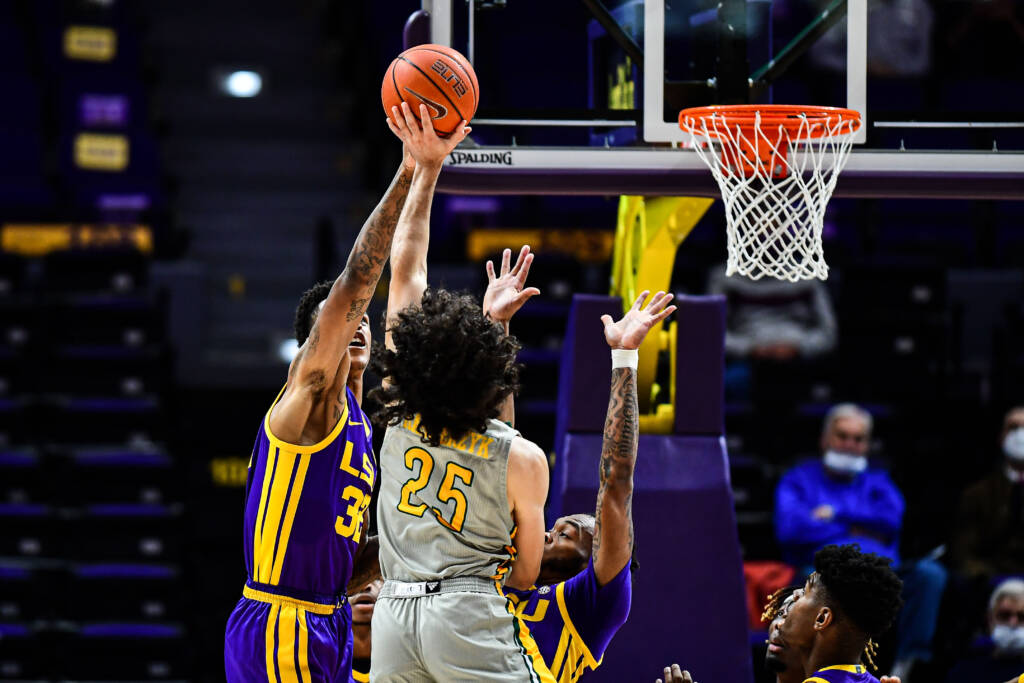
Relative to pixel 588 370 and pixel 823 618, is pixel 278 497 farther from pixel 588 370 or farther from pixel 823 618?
pixel 588 370

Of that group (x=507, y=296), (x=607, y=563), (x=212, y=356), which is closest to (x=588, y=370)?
(x=507, y=296)

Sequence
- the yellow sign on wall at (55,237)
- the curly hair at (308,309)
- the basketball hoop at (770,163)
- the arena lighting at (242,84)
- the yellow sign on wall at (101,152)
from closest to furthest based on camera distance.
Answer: the curly hair at (308,309) → the basketball hoop at (770,163) → the yellow sign on wall at (55,237) → the yellow sign on wall at (101,152) → the arena lighting at (242,84)

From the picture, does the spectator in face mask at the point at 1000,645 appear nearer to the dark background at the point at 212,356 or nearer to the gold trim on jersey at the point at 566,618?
the dark background at the point at 212,356

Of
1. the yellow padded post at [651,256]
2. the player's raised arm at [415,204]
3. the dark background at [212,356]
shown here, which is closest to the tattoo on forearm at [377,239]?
the player's raised arm at [415,204]

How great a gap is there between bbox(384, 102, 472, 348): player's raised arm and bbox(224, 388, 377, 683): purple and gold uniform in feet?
1.31

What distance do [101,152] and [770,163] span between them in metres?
7.27

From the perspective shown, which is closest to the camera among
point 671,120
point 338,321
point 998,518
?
point 338,321

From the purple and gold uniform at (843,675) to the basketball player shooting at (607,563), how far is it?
0.68m

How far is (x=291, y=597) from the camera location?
12.3 feet

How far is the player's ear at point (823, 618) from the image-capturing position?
4.21 m

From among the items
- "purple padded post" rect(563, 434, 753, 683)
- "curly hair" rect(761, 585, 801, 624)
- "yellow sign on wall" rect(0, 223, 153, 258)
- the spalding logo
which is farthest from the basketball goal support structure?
"yellow sign on wall" rect(0, 223, 153, 258)

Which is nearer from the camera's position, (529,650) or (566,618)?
(529,650)

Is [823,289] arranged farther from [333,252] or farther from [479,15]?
[479,15]

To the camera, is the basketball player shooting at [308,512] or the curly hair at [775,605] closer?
the basketball player shooting at [308,512]
